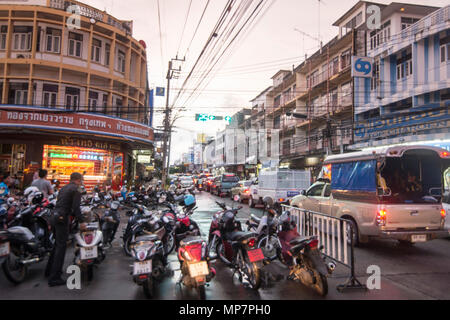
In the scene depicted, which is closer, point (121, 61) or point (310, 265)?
point (310, 265)

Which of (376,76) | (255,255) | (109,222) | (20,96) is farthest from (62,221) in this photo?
(376,76)

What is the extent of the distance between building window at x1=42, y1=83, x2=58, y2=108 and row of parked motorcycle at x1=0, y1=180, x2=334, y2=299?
1353 cm

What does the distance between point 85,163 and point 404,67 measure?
2125 centimetres

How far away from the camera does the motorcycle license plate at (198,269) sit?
4234 millimetres

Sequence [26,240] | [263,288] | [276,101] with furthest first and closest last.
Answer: [276,101] → [26,240] → [263,288]

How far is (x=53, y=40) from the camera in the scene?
1902cm

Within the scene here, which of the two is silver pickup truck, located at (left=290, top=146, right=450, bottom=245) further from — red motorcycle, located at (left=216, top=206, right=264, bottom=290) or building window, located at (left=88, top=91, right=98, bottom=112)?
building window, located at (left=88, top=91, right=98, bottom=112)

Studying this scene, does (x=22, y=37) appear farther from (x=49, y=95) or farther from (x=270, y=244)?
(x=270, y=244)

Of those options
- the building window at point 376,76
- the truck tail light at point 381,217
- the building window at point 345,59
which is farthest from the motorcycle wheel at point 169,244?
the building window at point 345,59

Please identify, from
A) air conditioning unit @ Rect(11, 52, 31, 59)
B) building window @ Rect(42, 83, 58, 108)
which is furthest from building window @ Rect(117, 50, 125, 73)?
air conditioning unit @ Rect(11, 52, 31, 59)

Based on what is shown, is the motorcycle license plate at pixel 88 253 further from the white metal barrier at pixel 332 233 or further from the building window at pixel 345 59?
the building window at pixel 345 59
